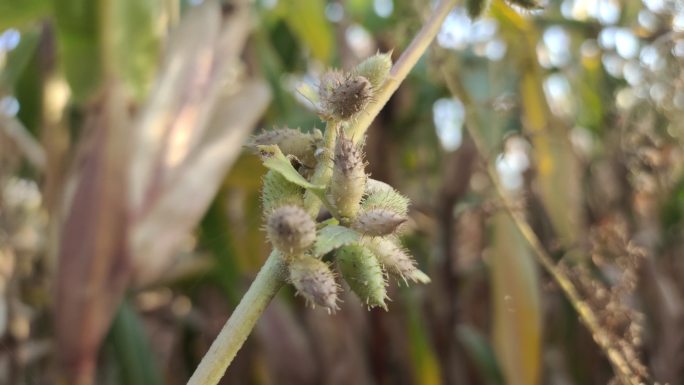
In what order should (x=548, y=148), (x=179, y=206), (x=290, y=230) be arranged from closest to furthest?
(x=290, y=230) → (x=179, y=206) → (x=548, y=148)

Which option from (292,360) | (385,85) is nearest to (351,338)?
(292,360)

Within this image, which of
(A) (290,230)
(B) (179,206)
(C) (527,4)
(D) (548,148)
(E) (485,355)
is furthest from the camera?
(E) (485,355)

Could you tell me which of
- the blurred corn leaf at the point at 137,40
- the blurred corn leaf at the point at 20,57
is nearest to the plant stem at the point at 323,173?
the blurred corn leaf at the point at 137,40

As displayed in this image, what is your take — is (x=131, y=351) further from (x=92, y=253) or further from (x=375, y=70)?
(x=375, y=70)

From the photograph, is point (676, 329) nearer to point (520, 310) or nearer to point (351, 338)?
point (520, 310)

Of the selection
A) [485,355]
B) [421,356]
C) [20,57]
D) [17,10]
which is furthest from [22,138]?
[485,355]

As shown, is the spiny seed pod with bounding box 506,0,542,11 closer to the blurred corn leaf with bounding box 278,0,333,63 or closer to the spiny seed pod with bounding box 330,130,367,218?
the spiny seed pod with bounding box 330,130,367,218
